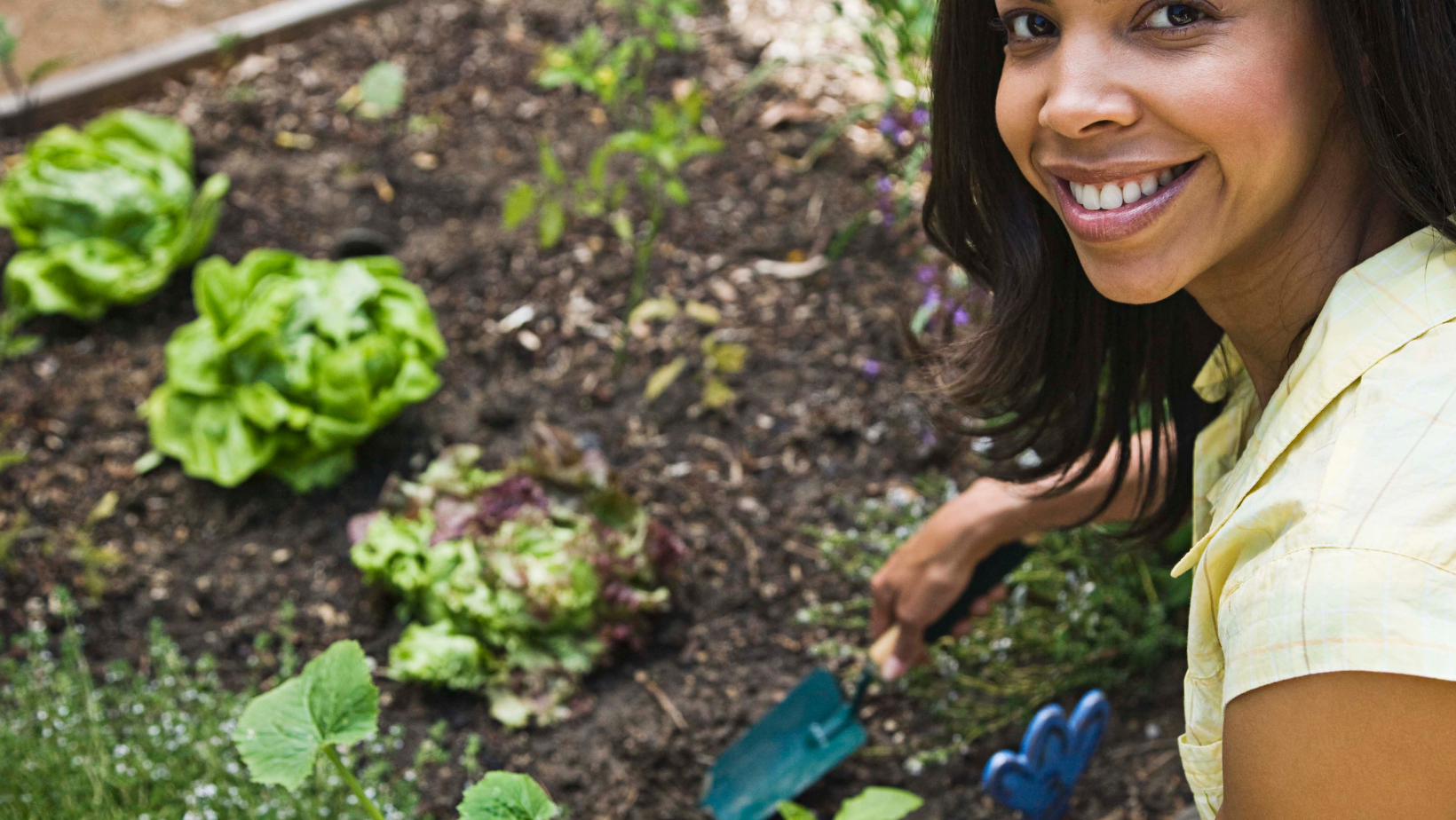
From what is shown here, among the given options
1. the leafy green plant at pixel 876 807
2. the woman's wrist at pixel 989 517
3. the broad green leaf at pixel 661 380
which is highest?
the woman's wrist at pixel 989 517

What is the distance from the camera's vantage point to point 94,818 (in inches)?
65.4

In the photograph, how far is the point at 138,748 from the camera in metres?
1.83

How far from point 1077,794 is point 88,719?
5.09ft

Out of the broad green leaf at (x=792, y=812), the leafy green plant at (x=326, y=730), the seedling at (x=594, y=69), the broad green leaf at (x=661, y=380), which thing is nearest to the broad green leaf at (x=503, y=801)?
the leafy green plant at (x=326, y=730)

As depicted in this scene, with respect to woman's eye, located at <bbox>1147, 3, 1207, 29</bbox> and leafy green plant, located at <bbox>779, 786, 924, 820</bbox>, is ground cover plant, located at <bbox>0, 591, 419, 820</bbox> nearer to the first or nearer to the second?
leafy green plant, located at <bbox>779, 786, 924, 820</bbox>

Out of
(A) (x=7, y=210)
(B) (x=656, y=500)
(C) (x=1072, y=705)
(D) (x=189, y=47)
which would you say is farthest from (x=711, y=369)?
(D) (x=189, y=47)

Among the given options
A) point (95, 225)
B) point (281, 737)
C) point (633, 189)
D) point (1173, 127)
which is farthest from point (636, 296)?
point (1173, 127)

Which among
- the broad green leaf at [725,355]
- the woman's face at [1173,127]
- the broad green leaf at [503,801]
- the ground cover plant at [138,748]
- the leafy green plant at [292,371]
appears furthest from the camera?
the broad green leaf at [725,355]

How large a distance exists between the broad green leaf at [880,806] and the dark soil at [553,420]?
407 millimetres

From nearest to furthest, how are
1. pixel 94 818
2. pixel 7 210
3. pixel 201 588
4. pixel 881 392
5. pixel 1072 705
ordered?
pixel 94 818, pixel 1072 705, pixel 201 588, pixel 881 392, pixel 7 210

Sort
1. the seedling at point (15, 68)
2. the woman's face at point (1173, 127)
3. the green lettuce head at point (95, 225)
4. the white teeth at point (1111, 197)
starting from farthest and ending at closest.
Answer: the seedling at point (15, 68), the green lettuce head at point (95, 225), the white teeth at point (1111, 197), the woman's face at point (1173, 127)

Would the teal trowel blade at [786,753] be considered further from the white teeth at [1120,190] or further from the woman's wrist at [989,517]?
the white teeth at [1120,190]

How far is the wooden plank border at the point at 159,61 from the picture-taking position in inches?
127

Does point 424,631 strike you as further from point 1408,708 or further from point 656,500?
point 1408,708
